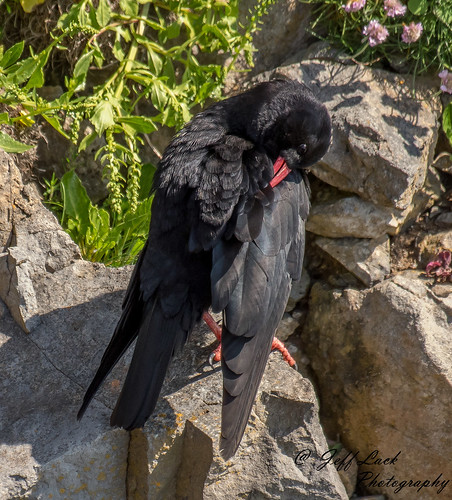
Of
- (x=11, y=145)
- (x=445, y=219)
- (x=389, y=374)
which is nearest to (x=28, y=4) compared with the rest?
(x=11, y=145)

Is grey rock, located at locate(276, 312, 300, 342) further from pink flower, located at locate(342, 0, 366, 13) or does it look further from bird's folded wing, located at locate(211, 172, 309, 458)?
pink flower, located at locate(342, 0, 366, 13)

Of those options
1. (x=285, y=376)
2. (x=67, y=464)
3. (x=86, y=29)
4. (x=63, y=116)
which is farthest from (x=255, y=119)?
(x=67, y=464)

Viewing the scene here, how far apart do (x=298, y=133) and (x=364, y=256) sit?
1.55 metres

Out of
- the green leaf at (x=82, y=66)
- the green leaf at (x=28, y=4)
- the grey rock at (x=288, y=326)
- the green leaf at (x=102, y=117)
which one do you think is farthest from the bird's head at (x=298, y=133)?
the green leaf at (x=28, y=4)

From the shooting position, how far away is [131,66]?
15.5 feet

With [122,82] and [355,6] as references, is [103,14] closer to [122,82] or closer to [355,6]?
[122,82]

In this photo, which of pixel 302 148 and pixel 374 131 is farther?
pixel 374 131

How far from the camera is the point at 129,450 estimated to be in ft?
10.4

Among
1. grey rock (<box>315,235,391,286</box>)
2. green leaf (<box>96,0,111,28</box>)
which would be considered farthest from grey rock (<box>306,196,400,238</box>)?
green leaf (<box>96,0,111,28</box>)

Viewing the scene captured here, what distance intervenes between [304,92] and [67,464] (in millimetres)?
2359

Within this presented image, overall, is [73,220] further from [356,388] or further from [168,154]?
[356,388]

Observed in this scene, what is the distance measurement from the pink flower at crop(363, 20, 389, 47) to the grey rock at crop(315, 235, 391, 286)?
1.41 meters

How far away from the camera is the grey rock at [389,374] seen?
14.6 ft

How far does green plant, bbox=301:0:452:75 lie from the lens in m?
4.78
